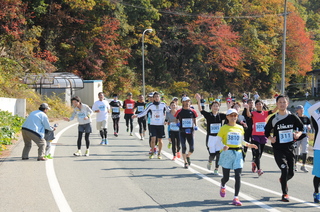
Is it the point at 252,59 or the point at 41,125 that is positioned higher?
the point at 252,59

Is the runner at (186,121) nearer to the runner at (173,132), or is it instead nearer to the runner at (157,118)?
the runner at (173,132)

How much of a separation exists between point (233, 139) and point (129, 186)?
2394 mm

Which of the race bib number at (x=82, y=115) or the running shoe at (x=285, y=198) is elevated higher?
the race bib number at (x=82, y=115)

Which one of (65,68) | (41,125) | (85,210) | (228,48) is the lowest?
(85,210)

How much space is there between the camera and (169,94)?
52.7 m

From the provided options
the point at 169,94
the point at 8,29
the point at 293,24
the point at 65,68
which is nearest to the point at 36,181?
the point at 8,29

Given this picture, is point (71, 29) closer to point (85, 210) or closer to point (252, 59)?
point (252, 59)

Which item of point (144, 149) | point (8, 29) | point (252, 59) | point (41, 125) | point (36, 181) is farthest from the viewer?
point (252, 59)

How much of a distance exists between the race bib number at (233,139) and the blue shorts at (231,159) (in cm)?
15

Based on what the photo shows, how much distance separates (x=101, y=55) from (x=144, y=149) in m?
30.2

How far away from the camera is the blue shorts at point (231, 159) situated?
719 cm

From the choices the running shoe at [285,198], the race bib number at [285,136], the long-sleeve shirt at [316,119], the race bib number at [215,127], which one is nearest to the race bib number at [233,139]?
the race bib number at [285,136]

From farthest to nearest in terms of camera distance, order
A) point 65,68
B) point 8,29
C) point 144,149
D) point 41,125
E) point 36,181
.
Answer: point 65,68
point 8,29
point 144,149
point 41,125
point 36,181

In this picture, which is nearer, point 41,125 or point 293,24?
point 41,125
